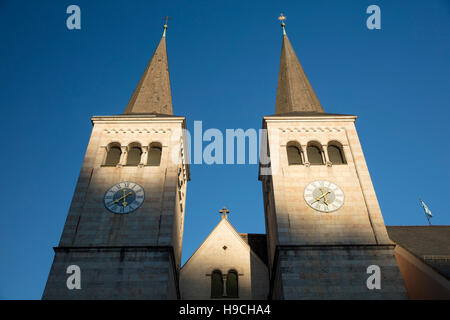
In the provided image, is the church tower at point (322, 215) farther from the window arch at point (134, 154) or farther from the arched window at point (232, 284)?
the window arch at point (134, 154)

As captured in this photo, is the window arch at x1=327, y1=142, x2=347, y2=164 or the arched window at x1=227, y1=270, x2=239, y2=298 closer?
the arched window at x1=227, y1=270, x2=239, y2=298

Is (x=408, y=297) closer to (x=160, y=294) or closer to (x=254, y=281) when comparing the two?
(x=254, y=281)

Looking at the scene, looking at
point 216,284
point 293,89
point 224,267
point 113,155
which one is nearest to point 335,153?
point 293,89

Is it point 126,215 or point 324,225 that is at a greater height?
point 126,215

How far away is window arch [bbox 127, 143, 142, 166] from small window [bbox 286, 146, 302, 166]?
24.3 ft

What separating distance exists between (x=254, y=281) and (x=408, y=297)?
7.36m

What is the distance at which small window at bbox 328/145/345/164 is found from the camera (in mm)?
22923

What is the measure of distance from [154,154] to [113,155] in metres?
2.06

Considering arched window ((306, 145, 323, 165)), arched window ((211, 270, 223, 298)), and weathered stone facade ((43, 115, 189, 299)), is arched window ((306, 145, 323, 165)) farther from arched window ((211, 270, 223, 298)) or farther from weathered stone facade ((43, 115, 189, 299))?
arched window ((211, 270, 223, 298))

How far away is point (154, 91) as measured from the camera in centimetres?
2920

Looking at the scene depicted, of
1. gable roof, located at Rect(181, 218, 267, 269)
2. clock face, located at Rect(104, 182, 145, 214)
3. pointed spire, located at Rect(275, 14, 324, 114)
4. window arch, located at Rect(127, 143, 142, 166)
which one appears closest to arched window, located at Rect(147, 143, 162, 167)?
window arch, located at Rect(127, 143, 142, 166)

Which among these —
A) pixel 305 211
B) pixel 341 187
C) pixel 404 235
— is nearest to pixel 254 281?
pixel 305 211

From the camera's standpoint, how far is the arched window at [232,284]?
2216cm

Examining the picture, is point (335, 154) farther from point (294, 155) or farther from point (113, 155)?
point (113, 155)
